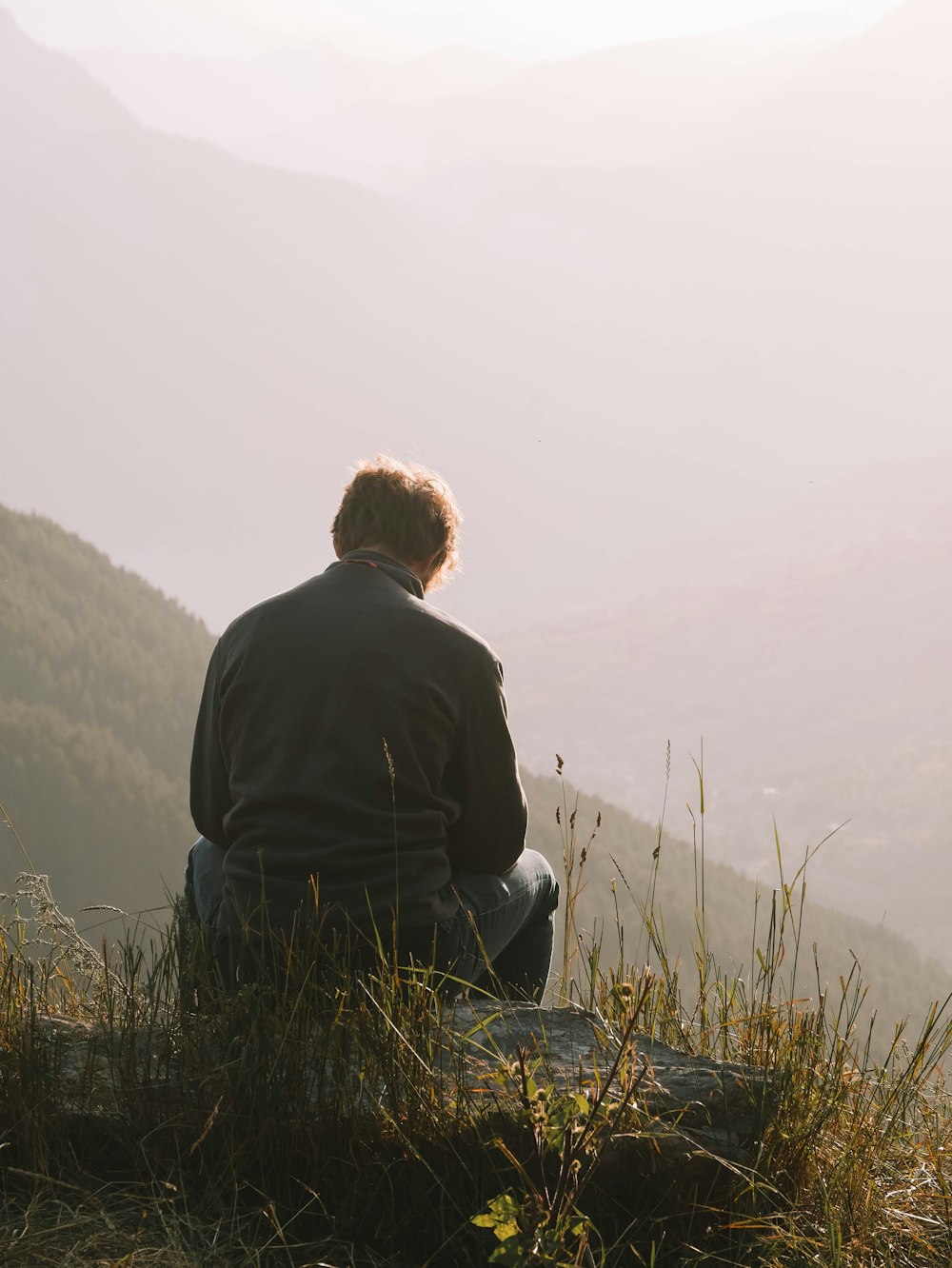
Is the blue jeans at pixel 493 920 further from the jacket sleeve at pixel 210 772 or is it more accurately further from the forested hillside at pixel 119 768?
the forested hillside at pixel 119 768

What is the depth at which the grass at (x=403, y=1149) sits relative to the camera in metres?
1.38

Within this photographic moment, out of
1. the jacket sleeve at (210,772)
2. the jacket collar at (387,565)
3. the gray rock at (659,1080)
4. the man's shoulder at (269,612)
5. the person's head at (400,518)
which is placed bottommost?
the gray rock at (659,1080)

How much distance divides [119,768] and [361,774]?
112 ft

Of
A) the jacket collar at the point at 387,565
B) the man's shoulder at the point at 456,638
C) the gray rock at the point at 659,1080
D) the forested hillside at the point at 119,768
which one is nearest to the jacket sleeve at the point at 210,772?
the jacket collar at the point at 387,565

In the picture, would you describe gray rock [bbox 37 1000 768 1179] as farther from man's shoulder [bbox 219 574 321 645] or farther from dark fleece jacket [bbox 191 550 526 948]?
man's shoulder [bbox 219 574 321 645]

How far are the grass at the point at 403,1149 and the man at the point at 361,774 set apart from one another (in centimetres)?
24

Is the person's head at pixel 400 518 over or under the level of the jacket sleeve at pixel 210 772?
over

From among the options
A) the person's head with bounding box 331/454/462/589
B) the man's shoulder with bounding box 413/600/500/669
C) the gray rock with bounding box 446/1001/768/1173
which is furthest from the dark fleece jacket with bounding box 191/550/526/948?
the gray rock with bounding box 446/1001/768/1173

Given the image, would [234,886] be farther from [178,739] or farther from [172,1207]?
[178,739]

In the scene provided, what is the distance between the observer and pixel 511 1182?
1.46m

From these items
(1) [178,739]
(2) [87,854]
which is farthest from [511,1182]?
(1) [178,739]

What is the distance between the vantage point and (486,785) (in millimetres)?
2131

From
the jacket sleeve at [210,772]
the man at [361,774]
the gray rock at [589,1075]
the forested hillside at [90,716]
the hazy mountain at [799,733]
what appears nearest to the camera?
the gray rock at [589,1075]

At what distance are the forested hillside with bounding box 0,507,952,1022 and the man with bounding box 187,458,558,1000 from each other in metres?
26.2
